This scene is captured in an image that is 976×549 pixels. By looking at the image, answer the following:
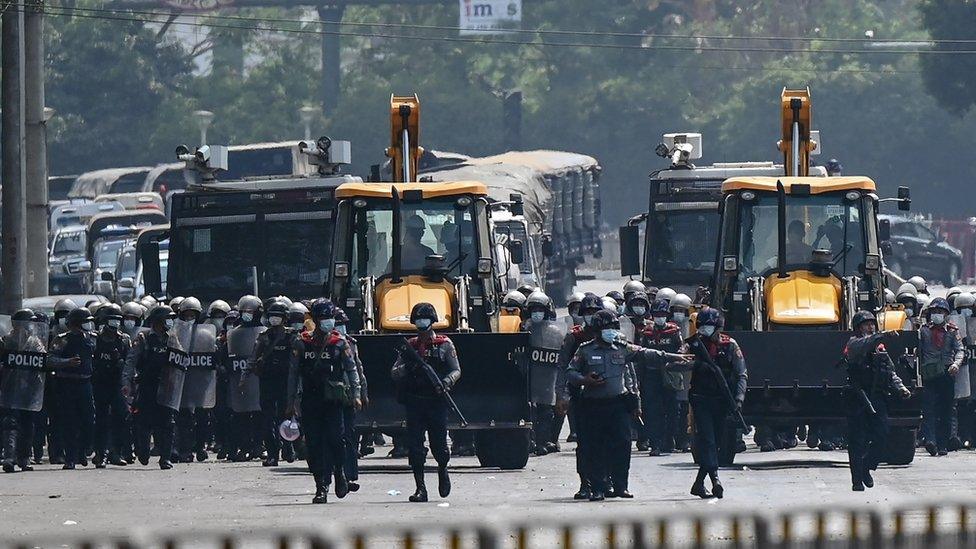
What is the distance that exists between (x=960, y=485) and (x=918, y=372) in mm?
1930

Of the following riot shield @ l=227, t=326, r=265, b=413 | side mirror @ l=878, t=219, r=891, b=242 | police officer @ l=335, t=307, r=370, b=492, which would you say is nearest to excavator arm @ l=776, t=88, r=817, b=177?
side mirror @ l=878, t=219, r=891, b=242

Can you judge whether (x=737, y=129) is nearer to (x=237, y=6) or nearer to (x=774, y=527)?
(x=237, y=6)

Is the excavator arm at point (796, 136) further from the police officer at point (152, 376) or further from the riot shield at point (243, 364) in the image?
the police officer at point (152, 376)

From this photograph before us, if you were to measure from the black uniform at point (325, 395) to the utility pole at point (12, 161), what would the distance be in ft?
42.9

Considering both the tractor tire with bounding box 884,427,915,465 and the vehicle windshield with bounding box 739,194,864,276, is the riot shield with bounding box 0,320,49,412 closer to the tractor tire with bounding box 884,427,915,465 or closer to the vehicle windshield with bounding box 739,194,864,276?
the vehicle windshield with bounding box 739,194,864,276

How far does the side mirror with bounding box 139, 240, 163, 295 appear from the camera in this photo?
2973 cm

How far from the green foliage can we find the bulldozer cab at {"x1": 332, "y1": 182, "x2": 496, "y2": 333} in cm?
5632

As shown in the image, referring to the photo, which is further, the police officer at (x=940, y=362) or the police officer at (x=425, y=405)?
the police officer at (x=940, y=362)

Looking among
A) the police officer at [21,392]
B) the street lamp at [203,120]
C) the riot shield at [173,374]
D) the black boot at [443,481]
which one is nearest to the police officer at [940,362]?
the black boot at [443,481]

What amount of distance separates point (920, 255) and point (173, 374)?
117ft

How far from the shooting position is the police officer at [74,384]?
2373 centimetres

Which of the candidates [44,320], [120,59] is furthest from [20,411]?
[120,59]

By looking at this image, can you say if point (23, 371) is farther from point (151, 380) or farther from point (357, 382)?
point (357, 382)

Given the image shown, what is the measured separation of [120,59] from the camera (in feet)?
294
